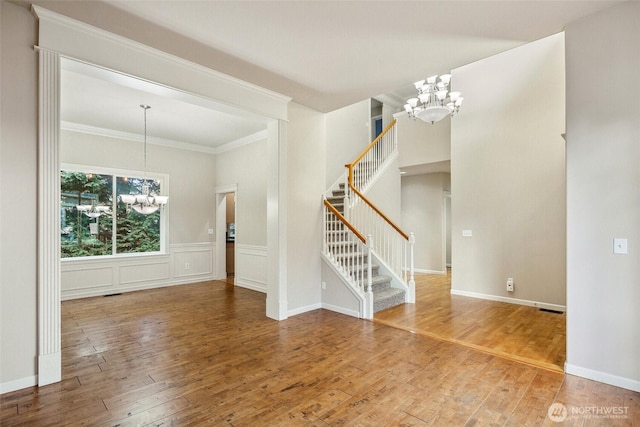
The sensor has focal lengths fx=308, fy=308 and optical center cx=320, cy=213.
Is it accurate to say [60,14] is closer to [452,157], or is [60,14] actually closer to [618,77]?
[618,77]

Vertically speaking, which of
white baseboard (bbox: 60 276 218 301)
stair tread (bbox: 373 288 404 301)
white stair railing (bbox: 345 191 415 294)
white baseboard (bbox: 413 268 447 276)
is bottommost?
white baseboard (bbox: 413 268 447 276)

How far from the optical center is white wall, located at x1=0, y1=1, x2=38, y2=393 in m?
2.43

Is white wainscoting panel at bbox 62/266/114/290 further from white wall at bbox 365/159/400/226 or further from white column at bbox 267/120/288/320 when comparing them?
white wall at bbox 365/159/400/226

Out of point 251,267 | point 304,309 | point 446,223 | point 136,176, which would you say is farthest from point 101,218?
point 446,223

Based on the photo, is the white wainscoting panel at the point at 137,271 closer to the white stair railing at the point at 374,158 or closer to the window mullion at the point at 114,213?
the window mullion at the point at 114,213

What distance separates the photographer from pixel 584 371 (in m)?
2.66

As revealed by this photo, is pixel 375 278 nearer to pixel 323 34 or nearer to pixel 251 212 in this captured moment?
pixel 251 212

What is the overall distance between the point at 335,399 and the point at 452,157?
4.95 meters

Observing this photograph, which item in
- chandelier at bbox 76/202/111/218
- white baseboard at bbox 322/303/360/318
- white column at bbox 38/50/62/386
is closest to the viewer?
white column at bbox 38/50/62/386

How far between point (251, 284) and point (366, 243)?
3.03 meters

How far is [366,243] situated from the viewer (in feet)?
15.0

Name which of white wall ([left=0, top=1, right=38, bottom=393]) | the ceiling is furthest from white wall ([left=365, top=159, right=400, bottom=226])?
white wall ([left=0, top=1, right=38, bottom=393])

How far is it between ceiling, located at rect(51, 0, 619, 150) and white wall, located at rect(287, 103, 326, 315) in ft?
2.04

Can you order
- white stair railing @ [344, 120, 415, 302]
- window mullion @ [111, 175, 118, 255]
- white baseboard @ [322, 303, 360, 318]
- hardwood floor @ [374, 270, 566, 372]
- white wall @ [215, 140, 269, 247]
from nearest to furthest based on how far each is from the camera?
hardwood floor @ [374, 270, 566, 372] < white baseboard @ [322, 303, 360, 318] < white stair railing @ [344, 120, 415, 302] < window mullion @ [111, 175, 118, 255] < white wall @ [215, 140, 269, 247]
